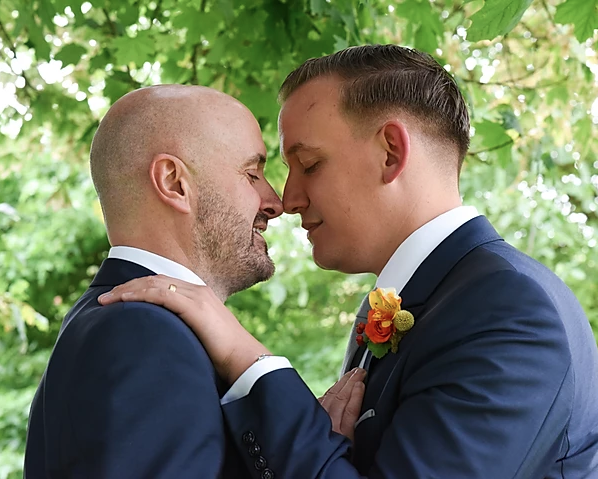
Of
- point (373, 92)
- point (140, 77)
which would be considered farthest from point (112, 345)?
point (140, 77)

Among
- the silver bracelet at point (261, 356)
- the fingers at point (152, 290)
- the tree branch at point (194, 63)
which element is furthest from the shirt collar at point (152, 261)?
the tree branch at point (194, 63)

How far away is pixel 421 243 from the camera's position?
6.74 ft

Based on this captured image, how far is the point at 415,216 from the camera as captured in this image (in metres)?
2.10

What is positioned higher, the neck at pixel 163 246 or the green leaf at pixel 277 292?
the neck at pixel 163 246

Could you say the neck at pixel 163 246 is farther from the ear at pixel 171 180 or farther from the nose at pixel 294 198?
the nose at pixel 294 198

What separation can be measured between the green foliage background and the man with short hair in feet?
1.11

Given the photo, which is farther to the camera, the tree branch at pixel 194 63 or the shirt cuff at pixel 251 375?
the tree branch at pixel 194 63

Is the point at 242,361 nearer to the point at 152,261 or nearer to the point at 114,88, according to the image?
the point at 152,261

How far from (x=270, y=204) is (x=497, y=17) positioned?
2.51ft

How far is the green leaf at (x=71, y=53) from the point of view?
3359 mm

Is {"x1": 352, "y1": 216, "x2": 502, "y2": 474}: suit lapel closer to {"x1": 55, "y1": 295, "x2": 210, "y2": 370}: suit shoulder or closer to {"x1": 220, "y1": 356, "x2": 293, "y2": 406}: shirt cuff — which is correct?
{"x1": 220, "y1": 356, "x2": 293, "y2": 406}: shirt cuff

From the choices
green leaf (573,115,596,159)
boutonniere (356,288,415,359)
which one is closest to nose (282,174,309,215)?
boutonniere (356,288,415,359)

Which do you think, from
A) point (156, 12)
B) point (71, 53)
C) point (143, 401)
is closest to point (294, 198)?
point (143, 401)

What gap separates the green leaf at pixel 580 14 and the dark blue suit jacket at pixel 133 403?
1204 millimetres
